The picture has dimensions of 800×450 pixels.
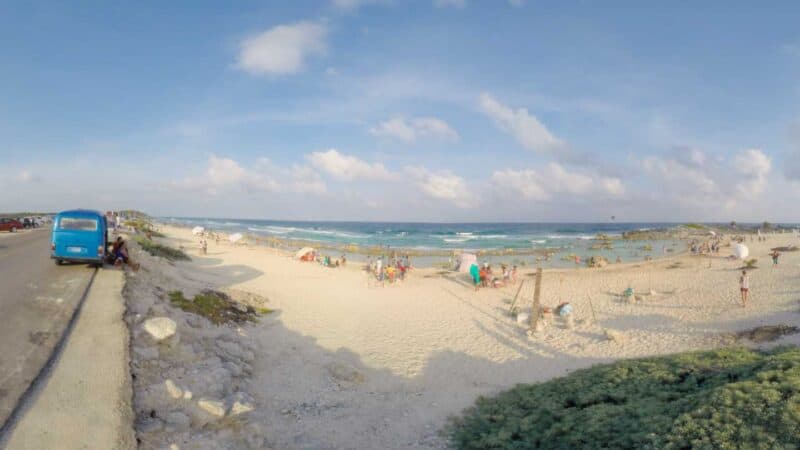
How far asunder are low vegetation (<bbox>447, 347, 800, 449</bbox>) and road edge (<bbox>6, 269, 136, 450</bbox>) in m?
5.26

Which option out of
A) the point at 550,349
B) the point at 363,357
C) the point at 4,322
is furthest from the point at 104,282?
the point at 550,349

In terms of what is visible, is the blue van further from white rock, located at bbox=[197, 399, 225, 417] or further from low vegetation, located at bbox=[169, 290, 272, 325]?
white rock, located at bbox=[197, 399, 225, 417]

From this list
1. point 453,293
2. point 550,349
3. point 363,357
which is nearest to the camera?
point 363,357

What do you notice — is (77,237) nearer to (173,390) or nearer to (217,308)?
(217,308)

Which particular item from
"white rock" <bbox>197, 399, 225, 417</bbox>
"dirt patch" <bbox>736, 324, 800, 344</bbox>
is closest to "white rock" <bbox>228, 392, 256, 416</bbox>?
"white rock" <bbox>197, 399, 225, 417</bbox>

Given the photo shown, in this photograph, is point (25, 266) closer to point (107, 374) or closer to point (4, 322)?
point (4, 322)

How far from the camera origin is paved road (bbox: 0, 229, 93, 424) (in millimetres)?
6082

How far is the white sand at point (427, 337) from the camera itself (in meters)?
8.54

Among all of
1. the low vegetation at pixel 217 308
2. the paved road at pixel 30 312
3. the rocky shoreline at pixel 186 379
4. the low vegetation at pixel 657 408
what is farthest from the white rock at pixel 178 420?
the low vegetation at pixel 217 308

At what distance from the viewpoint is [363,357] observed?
39.8 feet

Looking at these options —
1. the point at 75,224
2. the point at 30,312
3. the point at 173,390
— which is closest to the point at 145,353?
the point at 173,390

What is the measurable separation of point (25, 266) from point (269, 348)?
9.01 m

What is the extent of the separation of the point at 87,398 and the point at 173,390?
1266 mm

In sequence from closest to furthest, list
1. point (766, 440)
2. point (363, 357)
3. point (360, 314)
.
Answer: point (766, 440)
point (363, 357)
point (360, 314)
